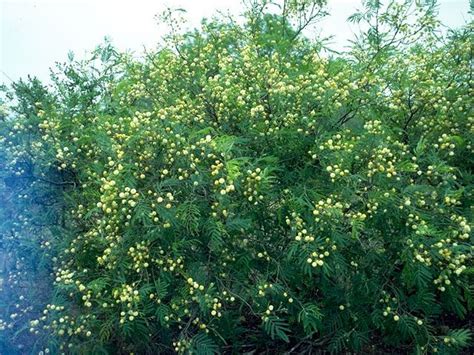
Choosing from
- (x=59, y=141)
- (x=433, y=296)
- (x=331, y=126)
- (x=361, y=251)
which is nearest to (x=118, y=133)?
(x=59, y=141)

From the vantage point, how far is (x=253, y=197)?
4137 mm

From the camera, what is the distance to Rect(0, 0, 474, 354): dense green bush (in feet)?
13.4

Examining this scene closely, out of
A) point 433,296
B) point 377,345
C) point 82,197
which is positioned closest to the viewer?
point 433,296

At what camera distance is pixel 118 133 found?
4422 mm

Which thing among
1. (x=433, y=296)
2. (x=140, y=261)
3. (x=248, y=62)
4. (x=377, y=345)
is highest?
(x=248, y=62)

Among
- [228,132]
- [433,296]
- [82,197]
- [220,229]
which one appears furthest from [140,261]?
[433,296]

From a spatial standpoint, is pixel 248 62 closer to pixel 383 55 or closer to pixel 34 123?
pixel 383 55

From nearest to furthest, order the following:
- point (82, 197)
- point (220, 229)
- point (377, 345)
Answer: point (220, 229) → point (82, 197) → point (377, 345)

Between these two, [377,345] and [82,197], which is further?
[377,345]

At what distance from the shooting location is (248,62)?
4.62 m

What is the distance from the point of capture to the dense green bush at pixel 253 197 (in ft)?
13.4

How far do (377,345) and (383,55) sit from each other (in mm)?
2545

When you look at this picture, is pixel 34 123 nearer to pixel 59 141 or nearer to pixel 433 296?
pixel 59 141

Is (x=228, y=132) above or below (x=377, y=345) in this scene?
above
